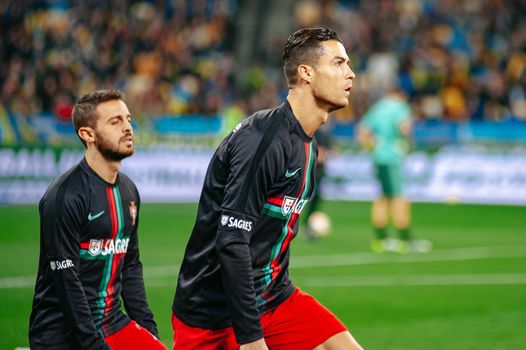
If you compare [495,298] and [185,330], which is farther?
[495,298]

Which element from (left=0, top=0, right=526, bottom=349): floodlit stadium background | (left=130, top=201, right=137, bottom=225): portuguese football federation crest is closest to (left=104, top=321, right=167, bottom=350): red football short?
(left=130, top=201, right=137, bottom=225): portuguese football federation crest

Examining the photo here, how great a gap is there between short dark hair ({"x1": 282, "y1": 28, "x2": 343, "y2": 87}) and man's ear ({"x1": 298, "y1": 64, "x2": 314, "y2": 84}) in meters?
0.02

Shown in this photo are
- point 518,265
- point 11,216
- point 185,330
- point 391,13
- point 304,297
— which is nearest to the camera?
point 185,330

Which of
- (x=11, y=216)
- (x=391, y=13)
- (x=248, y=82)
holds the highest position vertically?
(x=391, y=13)

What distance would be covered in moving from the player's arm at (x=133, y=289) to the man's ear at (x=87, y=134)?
559 millimetres

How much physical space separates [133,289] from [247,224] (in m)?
1.68

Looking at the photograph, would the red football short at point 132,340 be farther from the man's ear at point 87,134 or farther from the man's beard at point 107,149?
the man's ear at point 87,134

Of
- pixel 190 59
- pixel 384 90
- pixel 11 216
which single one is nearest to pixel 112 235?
pixel 11 216

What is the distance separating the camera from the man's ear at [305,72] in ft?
16.2

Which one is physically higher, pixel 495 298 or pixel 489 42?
pixel 489 42

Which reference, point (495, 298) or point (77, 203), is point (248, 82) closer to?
point (495, 298)

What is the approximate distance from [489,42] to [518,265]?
15894 millimetres

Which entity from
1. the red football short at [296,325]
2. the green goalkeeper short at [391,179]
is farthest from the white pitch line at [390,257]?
the red football short at [296,325]

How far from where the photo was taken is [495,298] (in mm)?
10734
